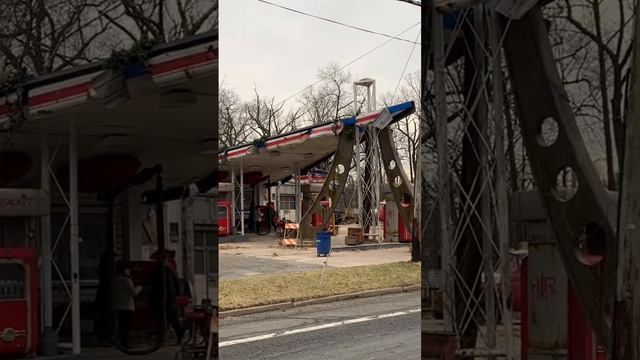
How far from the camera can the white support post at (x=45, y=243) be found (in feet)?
4.09

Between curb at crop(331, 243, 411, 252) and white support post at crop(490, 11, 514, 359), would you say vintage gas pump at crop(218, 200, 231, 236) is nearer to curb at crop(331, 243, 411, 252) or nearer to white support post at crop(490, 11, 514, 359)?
white support post at crop(490, 11, 514, 359)

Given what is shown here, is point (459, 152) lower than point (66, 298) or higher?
higher

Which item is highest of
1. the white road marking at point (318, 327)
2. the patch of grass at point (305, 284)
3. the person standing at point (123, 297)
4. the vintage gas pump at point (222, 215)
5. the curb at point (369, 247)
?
the vintage gas pump at point (222, 215)

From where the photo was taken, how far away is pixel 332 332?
250 inches

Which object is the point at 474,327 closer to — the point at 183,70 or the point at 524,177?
the point at 524,177

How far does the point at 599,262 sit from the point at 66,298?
105 centimetres

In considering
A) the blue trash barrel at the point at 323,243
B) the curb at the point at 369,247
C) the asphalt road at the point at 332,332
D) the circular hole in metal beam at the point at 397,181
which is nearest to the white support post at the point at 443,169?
the circular hole in metal beam at the point at 397,181

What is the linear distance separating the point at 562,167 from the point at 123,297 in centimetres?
92

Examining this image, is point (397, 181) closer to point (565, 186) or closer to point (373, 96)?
point (373, 96)

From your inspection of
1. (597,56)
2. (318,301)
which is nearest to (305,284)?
(318,301)

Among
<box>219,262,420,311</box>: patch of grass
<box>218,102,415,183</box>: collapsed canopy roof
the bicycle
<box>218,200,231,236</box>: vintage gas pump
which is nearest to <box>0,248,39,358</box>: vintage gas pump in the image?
the bicycle

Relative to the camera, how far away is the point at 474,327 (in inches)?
55.5

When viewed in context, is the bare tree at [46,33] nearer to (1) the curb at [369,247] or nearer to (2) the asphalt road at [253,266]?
(2) the asphalt road at [253,266]

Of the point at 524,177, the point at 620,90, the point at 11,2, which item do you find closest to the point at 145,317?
the point at 11,2
